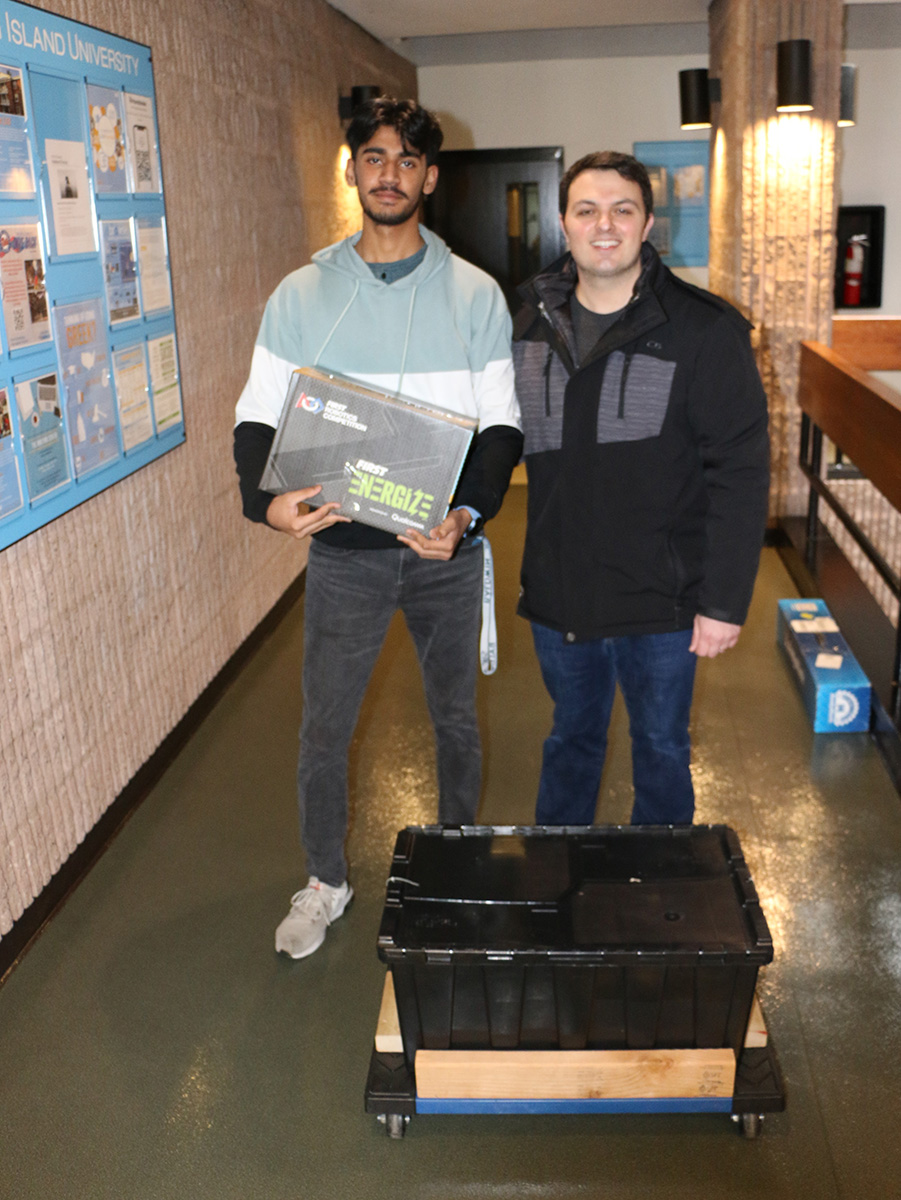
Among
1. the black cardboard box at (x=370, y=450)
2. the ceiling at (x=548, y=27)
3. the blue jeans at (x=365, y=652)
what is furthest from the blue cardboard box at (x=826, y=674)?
the ceiling at (x=548, y=27)

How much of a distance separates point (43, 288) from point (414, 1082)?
1.79 metres

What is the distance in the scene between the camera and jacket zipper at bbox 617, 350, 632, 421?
6.27 ft

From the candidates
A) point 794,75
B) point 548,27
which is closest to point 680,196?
point 548,27

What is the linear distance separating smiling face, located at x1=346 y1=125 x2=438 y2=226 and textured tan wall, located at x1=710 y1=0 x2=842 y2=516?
3.41 meters

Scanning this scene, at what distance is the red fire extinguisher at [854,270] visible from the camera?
715 cm

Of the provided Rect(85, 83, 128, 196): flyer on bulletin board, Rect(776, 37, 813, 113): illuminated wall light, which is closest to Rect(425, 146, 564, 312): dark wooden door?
Rect(776, 37, 813, 113): illuminated wall light

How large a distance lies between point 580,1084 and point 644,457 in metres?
1.09

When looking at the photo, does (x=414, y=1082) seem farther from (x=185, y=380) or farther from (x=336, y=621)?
(x=185, y=380)

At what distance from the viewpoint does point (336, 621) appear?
2.12 metres

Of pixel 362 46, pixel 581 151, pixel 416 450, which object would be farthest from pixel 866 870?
pixel 581 151

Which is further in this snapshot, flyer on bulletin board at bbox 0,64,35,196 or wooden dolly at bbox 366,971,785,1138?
flyer on bulletin board at bbox 0,64,35,196

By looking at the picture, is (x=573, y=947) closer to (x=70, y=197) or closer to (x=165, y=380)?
(x=70, y=197)

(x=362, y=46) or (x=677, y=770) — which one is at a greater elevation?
(x=362, y=46)

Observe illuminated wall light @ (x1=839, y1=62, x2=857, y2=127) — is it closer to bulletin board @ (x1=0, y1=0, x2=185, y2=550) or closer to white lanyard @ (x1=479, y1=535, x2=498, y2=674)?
bulletin board @ (x1=0, y1=0, x2=185, y2=550)
